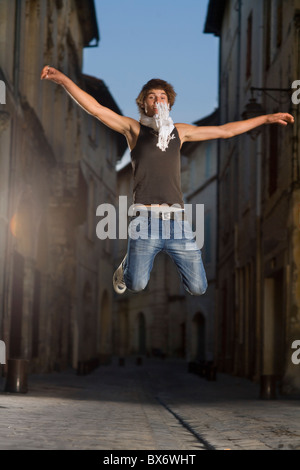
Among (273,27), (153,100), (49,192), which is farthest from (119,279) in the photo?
(49,192)

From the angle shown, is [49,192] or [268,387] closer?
[268,387]

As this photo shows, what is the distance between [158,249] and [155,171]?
0.49m

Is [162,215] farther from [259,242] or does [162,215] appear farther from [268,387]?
[259,242]

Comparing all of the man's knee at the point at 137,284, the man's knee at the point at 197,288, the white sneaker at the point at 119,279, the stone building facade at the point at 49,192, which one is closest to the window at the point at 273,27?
the stone building facade at the point at 49,192

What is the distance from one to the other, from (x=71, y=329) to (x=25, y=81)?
493 inches

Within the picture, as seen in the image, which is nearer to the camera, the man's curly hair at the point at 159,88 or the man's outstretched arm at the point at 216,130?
the man's curly hair at the point at 159,88

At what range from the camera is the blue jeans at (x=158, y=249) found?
18.3ft

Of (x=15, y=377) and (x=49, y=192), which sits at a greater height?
(x=49, y=192)

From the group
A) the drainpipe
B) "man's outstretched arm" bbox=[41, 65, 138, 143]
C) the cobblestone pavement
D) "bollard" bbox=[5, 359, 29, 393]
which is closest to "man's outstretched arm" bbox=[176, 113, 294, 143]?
"man's outstretched arm" bbox=[41, 65, 138, 143]

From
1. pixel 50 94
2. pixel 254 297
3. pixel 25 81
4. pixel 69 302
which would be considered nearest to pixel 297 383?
pixel 254 297

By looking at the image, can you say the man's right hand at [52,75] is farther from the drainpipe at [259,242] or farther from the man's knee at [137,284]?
the drainpipe at [259,242]

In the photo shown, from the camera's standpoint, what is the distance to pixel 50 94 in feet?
85.3

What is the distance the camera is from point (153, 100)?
18.0 ft

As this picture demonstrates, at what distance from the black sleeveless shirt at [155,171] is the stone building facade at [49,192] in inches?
379
